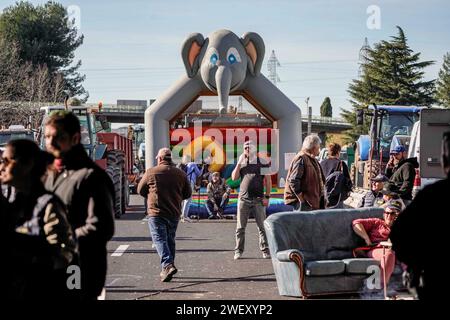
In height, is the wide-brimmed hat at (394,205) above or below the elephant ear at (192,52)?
below

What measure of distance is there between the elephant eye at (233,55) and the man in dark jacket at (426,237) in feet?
68.0

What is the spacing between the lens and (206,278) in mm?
13367

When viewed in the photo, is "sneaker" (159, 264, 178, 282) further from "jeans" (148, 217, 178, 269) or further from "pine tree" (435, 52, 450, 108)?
"pine tree" (435, 52, 450, 108)

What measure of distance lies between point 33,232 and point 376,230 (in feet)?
21.6

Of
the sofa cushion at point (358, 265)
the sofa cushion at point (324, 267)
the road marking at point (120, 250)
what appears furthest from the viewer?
the road marking at point (120, 250)

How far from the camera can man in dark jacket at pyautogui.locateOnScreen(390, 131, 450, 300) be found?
5734 mm

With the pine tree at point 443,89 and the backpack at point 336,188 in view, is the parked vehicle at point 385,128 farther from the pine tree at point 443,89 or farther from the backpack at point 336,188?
the pine tree at point 443,89

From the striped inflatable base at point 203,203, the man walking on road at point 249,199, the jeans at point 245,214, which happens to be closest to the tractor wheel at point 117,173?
the striped inflatable base at point 203,203

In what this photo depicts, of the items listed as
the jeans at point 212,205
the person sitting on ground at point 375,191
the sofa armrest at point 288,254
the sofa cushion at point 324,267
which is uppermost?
the person sitting on ground at point 375,191

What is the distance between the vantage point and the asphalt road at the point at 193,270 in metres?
12.0
